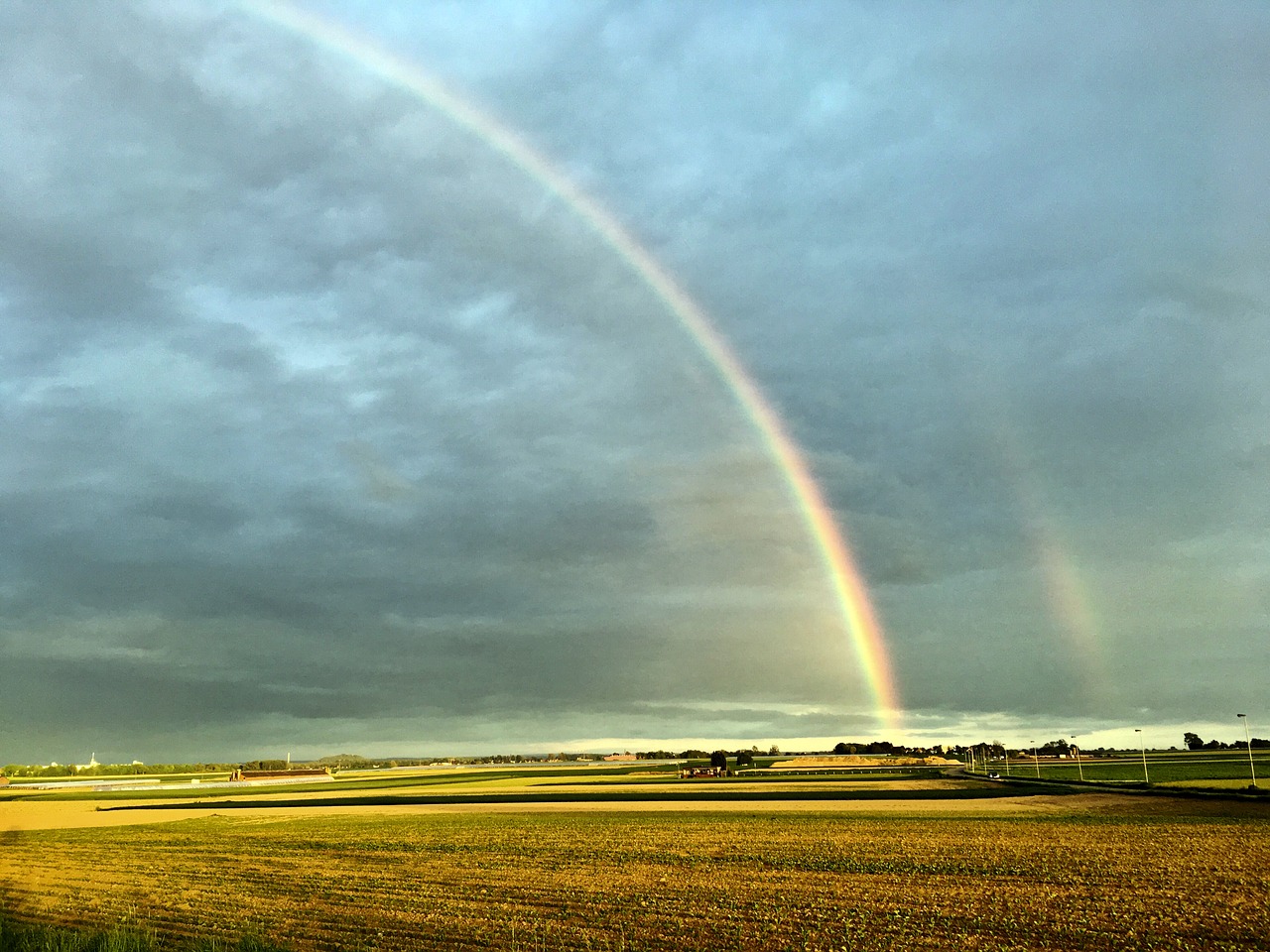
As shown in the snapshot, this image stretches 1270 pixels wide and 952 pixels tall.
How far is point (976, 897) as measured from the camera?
3097 cm

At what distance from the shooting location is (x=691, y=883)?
3553 centimetres

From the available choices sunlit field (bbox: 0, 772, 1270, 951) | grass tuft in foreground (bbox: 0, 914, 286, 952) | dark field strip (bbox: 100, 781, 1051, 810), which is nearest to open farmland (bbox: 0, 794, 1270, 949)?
sunlit field (bbox: 0, 772, 1270, 951)

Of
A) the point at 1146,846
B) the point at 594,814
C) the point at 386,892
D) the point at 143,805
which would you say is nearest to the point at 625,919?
the point at 386,892

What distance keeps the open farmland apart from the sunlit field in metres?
0.14

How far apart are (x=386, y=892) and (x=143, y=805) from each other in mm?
100406

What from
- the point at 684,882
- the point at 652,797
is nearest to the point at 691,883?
the point at 684,882

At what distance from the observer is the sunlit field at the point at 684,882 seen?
26312 mm

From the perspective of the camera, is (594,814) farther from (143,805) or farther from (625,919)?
(143,805)

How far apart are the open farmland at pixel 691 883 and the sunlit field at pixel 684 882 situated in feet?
0.45

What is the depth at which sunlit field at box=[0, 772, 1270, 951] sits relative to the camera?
2631 cm

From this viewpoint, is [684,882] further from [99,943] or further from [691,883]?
[99,943]

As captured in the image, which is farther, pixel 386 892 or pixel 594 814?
pixel 594 814

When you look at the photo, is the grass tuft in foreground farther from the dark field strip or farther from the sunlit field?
the dark field strip

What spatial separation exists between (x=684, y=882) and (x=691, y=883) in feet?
1.34
